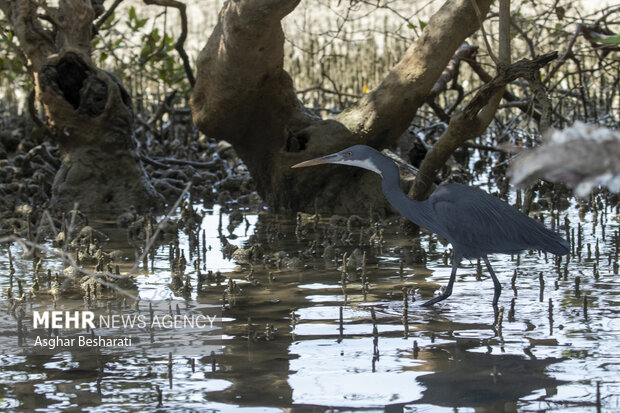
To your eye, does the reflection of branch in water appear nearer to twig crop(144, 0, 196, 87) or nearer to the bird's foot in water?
the bird's foot in water

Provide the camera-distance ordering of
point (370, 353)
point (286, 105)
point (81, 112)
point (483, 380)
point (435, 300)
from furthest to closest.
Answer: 1. point (81, 112)
2. point (286, 105)
3. point (435, 300)
4. point (370, 353)
5. point (483, 380)

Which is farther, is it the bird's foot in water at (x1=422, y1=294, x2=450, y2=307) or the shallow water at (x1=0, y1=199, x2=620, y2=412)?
the bird's foot in water at (x1=422, y1=294, x2=450, y2=307)

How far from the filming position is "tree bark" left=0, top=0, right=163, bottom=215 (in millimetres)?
8258

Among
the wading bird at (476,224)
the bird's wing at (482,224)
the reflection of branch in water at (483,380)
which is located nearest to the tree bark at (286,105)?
the wading bird at (476,224)

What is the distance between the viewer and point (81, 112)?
840 centimetres

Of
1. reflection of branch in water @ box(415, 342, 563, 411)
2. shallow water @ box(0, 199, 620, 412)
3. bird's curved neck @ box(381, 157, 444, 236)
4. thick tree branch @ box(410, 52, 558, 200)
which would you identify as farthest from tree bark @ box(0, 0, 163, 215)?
reflection of branch in water @ box(415, 342, 563, 411)

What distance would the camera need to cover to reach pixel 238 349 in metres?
4.34

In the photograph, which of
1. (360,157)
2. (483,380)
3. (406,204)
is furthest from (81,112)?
(483,380)

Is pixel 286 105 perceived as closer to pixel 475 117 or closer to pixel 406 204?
pixel 475 117

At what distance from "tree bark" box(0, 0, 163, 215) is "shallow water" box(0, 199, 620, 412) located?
2526 millimetres

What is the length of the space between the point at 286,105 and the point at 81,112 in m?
1.90

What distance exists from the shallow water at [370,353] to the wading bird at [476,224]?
0.26m

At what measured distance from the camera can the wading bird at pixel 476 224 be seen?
16.9 ft

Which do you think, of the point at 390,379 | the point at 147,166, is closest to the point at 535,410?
the point at 390,379
